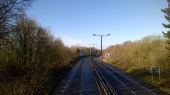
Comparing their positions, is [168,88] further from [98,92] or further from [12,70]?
[12,70]

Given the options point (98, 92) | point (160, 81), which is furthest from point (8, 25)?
point (160, 81)

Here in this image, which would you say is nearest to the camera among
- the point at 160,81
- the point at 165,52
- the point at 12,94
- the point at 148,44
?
the point at 12,94

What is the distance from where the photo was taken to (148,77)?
54.3 metres

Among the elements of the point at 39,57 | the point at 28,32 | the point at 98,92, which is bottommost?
the point at 98,92

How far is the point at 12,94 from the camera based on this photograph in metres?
27.8

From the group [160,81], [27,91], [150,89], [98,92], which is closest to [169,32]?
[160,81]

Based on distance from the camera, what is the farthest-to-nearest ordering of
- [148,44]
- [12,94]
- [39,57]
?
[148,44] → [39,57] → [12,94]

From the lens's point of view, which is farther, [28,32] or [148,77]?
[28,32]

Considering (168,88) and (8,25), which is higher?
(8,25)

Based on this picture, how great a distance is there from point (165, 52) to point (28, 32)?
83.4ft

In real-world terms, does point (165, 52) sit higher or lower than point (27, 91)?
higher

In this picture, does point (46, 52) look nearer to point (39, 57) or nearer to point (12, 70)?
point (39, 57)

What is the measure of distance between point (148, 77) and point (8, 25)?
29.4 metres

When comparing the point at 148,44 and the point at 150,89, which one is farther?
the point at 148,44
